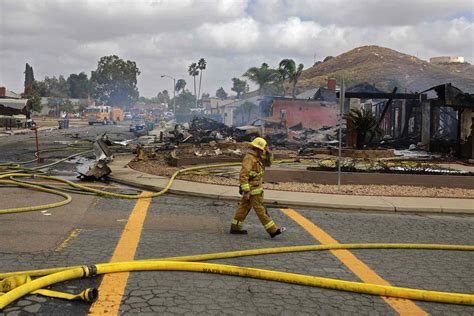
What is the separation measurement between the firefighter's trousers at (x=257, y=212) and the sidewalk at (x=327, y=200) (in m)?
2.99

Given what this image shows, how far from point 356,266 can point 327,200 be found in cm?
477

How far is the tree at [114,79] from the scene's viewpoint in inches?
4902

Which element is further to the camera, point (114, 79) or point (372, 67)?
point (114, 79)

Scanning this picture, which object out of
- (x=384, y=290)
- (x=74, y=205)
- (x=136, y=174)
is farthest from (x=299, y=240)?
(x=136, y=174)

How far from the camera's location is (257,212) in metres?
7.02

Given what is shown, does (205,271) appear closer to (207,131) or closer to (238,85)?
(207,131)

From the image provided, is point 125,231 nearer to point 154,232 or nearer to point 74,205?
point 154,232

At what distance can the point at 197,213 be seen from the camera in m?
8.93

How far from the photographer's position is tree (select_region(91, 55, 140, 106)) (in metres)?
124

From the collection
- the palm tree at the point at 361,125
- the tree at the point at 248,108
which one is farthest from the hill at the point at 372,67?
the palm tree at the point at 361,125

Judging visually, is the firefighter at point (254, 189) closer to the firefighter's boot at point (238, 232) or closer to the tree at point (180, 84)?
the firefighter's boot at point (238, 232)

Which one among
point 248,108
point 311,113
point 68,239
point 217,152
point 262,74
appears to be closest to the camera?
point 68,239

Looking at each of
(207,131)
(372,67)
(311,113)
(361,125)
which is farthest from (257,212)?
(372,67)

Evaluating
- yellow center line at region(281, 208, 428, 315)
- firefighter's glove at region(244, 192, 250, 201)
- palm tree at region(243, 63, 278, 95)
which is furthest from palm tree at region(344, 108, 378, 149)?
palm tree at region(243, 63, 278, 95)
